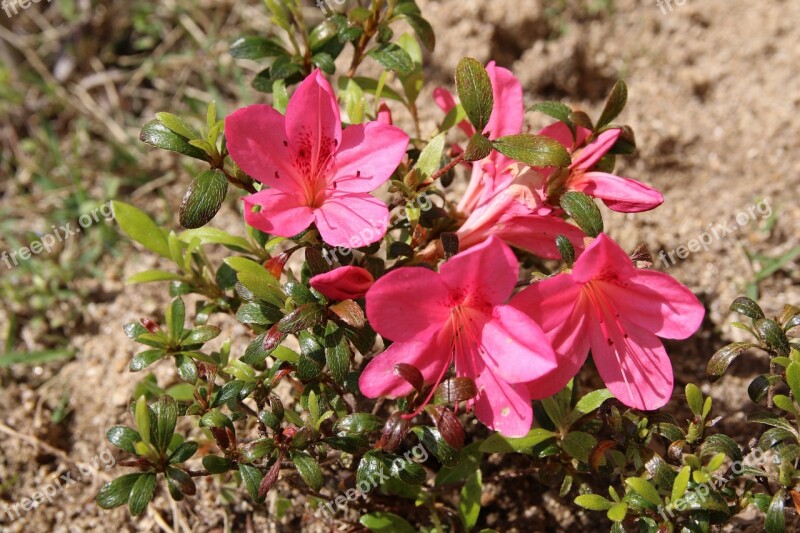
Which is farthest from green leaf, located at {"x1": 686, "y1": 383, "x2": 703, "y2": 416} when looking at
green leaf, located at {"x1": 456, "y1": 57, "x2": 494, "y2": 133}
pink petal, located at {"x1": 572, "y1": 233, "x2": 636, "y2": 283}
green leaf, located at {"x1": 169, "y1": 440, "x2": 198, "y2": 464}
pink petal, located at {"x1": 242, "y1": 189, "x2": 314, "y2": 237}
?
green leaf, located at {"x1": 169, "y1": 440, "x2": 198, "y2": 464}

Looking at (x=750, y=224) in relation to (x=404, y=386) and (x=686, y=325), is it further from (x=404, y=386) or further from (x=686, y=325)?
(x=404, y=386)

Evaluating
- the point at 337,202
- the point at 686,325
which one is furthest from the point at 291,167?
the point at 686,325

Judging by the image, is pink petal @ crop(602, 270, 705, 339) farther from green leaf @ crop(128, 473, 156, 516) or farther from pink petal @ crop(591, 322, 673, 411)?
green leaf @ crop(128, 473, 156, 516)

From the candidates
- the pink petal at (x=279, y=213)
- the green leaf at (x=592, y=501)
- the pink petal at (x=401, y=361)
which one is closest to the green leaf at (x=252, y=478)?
the pink petal at (x=401, y=361)
